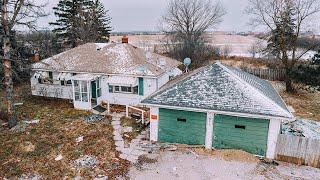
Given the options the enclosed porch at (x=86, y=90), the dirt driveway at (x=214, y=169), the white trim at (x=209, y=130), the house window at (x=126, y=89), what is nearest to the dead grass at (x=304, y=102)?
the dirt driveway at (x=214, y=169)

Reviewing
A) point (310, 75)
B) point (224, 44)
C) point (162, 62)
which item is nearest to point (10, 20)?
point (162, 62)

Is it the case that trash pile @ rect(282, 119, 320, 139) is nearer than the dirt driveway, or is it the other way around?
the dirt driveway

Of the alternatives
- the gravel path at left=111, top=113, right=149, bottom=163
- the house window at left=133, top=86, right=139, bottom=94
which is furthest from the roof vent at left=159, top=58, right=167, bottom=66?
the gravel path at left=111, top=113, right=149, bottom=163

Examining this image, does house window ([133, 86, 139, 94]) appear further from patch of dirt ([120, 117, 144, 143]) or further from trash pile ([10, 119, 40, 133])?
trash pile ([10, 119, 40, 133])

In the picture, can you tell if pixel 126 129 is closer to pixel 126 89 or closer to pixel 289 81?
pixel 126 89

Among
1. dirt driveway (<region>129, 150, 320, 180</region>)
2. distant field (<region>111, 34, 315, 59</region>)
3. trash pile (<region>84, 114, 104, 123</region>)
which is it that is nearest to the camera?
dirt driveway (<region>129, 150, 320, 180</region>)
